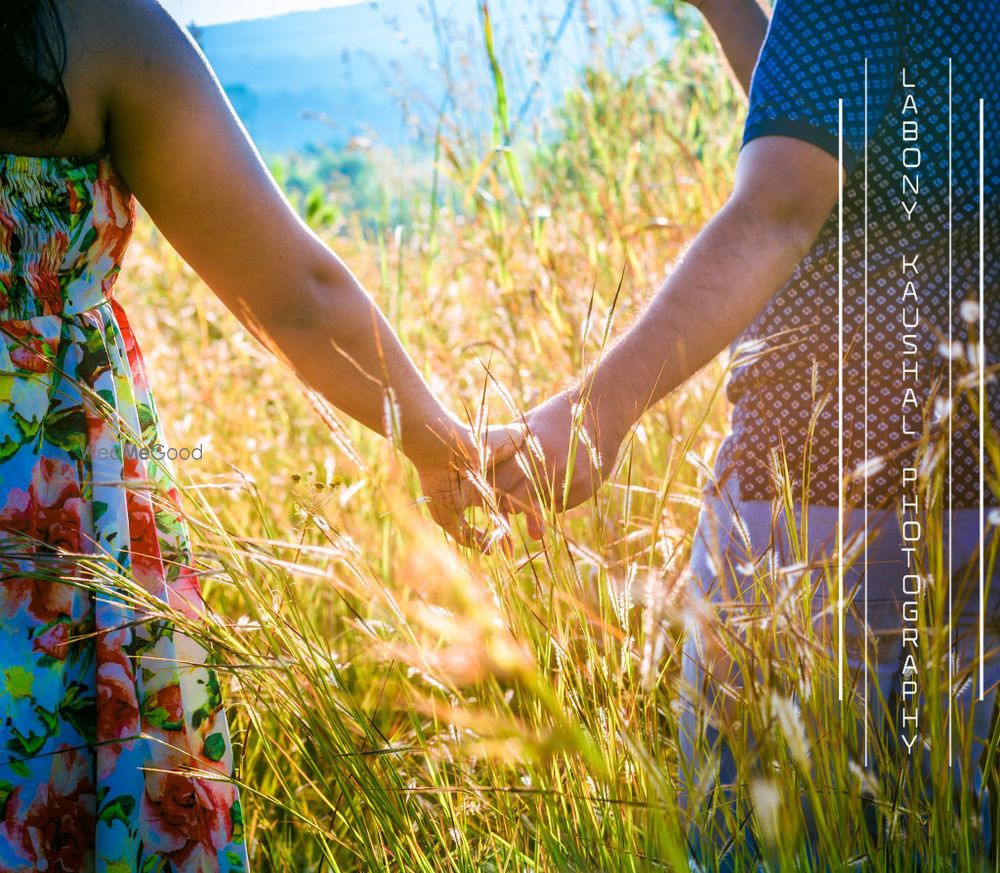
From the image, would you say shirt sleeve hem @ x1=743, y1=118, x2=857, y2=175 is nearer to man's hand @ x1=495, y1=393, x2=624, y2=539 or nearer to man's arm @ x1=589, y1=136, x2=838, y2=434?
man's arm @ x1=589, y1=136, x2=838, y2=434

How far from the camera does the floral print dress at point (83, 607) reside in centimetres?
93

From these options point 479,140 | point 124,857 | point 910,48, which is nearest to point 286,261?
point 124,857

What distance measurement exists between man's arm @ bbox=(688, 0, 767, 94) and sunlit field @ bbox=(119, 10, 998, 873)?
1.29 ft

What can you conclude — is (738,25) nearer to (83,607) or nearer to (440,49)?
(440,49)

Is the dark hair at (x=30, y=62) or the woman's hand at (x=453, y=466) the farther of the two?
the woman's hand at (x=453, y=466)

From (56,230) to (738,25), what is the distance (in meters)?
1.22

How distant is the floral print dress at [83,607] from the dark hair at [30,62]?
0.06 metres

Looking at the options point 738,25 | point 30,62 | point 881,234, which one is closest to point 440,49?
point 738,25

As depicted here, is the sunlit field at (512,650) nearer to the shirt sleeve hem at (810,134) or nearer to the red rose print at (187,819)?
the red rose print at (187,819)

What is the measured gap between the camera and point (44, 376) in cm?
97

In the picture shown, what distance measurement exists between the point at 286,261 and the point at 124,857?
0.63 m

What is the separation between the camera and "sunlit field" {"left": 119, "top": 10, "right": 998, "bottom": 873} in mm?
727

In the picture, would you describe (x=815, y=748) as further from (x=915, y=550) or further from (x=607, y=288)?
(x=607, y=288)

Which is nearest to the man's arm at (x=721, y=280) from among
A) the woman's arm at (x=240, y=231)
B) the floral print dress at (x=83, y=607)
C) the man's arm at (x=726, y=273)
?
the man's arm at (x=726, y=273)
